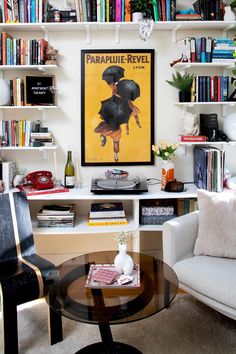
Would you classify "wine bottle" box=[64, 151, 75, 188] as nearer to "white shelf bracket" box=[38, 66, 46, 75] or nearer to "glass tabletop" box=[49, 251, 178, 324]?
"white shelf bracket" box=[38, 66, 46, 75]

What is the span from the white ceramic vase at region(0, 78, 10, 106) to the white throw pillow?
1639 millimetres

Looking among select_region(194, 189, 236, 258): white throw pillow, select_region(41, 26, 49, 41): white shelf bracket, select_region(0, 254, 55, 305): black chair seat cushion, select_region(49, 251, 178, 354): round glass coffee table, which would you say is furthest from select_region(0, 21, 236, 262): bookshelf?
select_region(49, 251, 178, 354): round glass coffee table

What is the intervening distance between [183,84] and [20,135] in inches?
52.5

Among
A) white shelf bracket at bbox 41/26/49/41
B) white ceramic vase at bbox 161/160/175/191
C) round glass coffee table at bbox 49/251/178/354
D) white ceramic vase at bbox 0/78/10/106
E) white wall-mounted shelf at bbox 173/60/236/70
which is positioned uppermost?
white shelf bracket at bbox 41/26/49/41

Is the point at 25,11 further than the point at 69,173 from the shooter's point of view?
→ No

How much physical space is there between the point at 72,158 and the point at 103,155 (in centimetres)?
26

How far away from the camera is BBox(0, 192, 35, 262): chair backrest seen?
235 centimetres

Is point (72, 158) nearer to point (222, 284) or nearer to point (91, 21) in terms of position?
point (91, 21)

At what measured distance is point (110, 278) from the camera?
1.85 m

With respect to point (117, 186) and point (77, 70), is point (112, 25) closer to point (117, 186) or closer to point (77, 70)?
point (77, 70)

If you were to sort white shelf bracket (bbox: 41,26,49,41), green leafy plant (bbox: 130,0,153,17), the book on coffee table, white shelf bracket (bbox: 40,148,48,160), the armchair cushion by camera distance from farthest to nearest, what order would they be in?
1. white shelf bracket (bbox: 40,148,48,160)
2. white shelf bracket (bbox: 41,26,49,41)
3. green leafy plant (bbox: 130,0,153,17)
4. the armchair cushion
5. the book on coffee table

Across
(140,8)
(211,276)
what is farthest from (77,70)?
(211,276)

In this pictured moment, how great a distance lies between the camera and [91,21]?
278 cm

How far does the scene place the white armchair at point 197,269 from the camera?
196 cm
